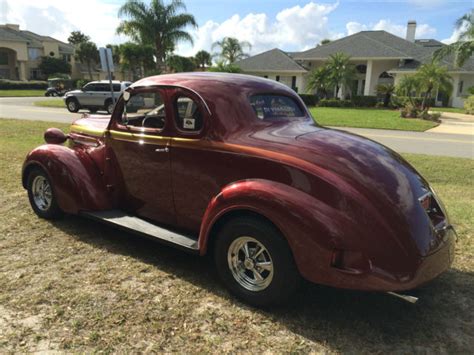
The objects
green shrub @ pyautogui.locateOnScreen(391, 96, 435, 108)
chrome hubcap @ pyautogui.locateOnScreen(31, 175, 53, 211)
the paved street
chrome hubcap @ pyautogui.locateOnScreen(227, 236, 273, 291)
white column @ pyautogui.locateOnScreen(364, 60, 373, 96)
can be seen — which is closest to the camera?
chrome hubcap @ pyautogui.locateOnScreen(227, 236, 273, 291)

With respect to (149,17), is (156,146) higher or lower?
lower

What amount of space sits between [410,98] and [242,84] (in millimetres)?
26137

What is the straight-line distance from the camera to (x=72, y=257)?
427 centimetres

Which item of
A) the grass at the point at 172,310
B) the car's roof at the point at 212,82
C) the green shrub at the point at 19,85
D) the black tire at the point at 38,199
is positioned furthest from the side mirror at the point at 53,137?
the green shrub at the point at 19,85

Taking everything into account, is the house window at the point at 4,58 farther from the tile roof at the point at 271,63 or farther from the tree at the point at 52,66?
the tile roof at the point at 271,63

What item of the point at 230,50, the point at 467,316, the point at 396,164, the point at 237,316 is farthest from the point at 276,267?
the point at 230,50

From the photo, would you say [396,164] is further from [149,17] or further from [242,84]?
[149,17]

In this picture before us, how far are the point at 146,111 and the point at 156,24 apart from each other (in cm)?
3451

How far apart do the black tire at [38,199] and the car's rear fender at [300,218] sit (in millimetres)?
2714

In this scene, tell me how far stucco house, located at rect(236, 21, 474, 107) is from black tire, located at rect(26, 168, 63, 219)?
34.3 metres

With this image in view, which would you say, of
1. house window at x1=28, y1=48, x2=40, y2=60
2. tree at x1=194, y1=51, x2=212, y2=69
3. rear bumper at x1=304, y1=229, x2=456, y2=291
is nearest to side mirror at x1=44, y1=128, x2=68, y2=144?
rear bumper at x1=304, y1=229, x2=456, y2=291

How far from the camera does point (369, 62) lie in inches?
1485

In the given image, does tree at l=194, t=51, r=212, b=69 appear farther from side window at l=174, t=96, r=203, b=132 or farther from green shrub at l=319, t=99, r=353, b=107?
side window at l=174, t=96, r=203, b=132

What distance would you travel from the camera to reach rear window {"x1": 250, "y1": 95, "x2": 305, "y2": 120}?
13.0 ft
